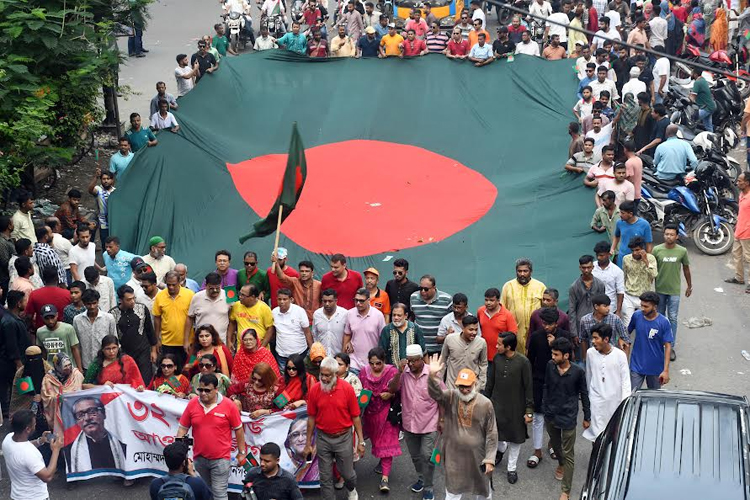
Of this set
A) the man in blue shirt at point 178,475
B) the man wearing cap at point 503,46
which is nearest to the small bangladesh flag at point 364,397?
the man in blue shirt at point 178,475

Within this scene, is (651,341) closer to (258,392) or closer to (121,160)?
(258,392)

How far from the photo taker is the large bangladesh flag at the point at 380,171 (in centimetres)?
1247

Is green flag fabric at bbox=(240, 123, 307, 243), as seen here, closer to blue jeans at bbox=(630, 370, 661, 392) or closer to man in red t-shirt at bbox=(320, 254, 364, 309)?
man in red t-shirt at bbox=(320, 254, 364, 309)

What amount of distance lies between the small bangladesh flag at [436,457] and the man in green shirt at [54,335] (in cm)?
364

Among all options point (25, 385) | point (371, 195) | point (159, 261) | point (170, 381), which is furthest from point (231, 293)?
point (371, 195)

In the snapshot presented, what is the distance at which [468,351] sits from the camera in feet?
31.1

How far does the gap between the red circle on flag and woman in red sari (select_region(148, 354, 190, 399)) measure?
334cm

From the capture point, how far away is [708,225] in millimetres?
14211

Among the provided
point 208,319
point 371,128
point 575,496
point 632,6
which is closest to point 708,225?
point 371,128

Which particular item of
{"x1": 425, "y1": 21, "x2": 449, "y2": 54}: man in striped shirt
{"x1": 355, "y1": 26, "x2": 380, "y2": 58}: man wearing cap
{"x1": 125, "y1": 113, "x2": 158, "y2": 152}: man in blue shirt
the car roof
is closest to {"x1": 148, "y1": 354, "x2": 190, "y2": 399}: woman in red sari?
the car roof

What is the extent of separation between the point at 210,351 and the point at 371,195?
4.39 metres

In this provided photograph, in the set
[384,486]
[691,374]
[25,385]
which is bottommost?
[384,486]

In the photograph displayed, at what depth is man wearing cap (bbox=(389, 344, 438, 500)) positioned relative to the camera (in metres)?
9.11

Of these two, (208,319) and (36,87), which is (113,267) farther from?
(36,87)
